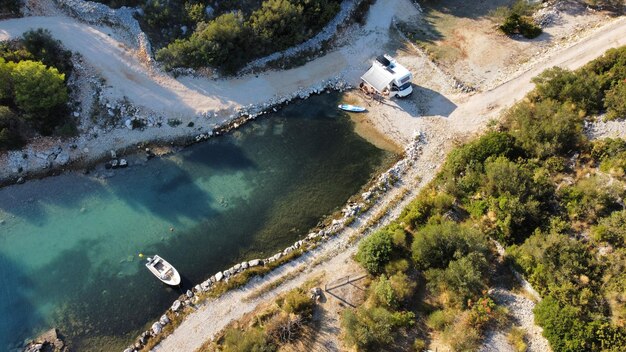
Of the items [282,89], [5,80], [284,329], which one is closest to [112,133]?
[5,80]

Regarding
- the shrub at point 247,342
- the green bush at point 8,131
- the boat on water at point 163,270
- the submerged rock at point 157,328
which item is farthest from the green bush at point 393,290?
the green bush at point 8,131

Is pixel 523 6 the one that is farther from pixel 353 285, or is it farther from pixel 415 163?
pixel 353 285

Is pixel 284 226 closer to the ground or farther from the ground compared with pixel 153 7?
closer to the ground

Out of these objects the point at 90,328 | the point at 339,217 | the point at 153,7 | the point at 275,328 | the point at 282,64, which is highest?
the point at 153,7

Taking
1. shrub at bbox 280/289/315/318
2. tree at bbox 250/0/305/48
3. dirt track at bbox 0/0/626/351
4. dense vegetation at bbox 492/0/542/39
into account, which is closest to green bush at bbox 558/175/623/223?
dirt track at bbox 0/0/626/351

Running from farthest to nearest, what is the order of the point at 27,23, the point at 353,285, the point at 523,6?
the point at 523,6, the point at 27,23, the point at 353,285

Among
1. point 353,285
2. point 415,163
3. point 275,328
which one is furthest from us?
point 415,163

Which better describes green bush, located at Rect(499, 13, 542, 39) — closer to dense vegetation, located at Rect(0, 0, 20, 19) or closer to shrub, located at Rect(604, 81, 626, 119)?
shrub, located at Rect(604, 81, 626, 119)

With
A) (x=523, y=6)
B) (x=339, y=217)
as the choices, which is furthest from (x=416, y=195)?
(x=523, y=6)
